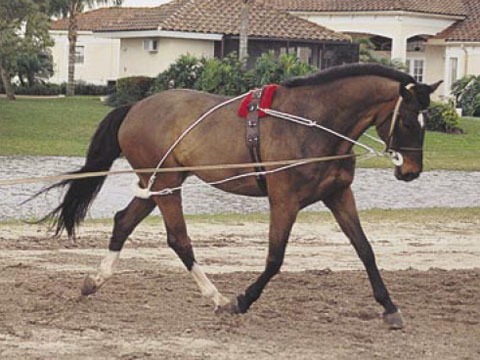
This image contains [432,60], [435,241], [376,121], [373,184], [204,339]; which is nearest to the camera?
[204,339]

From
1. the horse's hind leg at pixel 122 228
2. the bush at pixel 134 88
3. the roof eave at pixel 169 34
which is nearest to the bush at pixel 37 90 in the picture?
the roof eave at pixel 169 34

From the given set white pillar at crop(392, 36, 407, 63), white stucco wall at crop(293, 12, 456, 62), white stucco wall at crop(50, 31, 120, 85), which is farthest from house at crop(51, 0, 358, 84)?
white stucco wall at crop(50, 31, 120, 85)

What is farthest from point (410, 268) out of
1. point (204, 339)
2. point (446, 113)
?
point (446, 113)

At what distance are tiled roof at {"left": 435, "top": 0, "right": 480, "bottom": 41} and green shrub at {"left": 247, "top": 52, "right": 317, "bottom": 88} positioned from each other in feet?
45.3

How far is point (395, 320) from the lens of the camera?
8.88 m

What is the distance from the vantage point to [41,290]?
33.3ft

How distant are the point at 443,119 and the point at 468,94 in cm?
750

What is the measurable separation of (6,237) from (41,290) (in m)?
3.94

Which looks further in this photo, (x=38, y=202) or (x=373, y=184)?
(x=373, y=184)

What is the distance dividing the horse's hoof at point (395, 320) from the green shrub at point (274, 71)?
26.2 meters

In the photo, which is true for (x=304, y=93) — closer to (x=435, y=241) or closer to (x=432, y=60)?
(x=435, y=241)

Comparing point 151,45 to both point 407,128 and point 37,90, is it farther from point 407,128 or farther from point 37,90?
point 407,128

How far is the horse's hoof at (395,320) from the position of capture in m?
8.84

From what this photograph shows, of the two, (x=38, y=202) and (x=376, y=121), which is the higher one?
(x=376, y=121)
